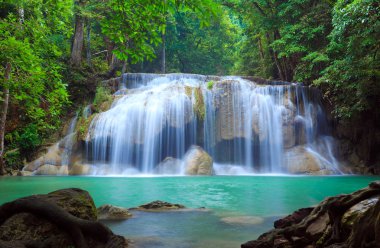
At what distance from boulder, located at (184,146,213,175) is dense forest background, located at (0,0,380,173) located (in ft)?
22.2

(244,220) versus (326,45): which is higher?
(326,45)

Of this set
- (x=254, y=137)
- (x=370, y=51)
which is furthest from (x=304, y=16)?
(x=254, y=137)

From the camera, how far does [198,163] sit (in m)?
18.2

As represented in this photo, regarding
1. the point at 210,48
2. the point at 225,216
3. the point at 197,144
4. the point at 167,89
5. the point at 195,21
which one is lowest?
the point at 225,216

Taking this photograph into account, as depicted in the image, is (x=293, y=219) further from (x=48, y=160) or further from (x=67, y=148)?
(x=67, y=148)

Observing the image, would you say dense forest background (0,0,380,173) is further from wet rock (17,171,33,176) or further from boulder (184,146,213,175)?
boulder (184,146,213,175)

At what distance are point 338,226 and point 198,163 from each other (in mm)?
15013

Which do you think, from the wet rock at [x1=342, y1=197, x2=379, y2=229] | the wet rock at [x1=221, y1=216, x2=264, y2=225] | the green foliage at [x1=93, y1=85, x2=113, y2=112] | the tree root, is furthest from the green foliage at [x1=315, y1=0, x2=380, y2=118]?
the tree root

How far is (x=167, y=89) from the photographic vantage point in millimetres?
22125

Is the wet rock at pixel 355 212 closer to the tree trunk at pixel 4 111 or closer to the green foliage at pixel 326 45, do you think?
the tree trunk at pixel 4 111

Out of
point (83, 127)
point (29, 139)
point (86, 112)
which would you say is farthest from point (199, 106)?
point (29, 139)

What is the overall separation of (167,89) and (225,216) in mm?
16384

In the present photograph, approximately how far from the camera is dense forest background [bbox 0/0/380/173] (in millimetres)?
5156

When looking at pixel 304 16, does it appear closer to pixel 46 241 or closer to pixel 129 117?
pixel 129 117
